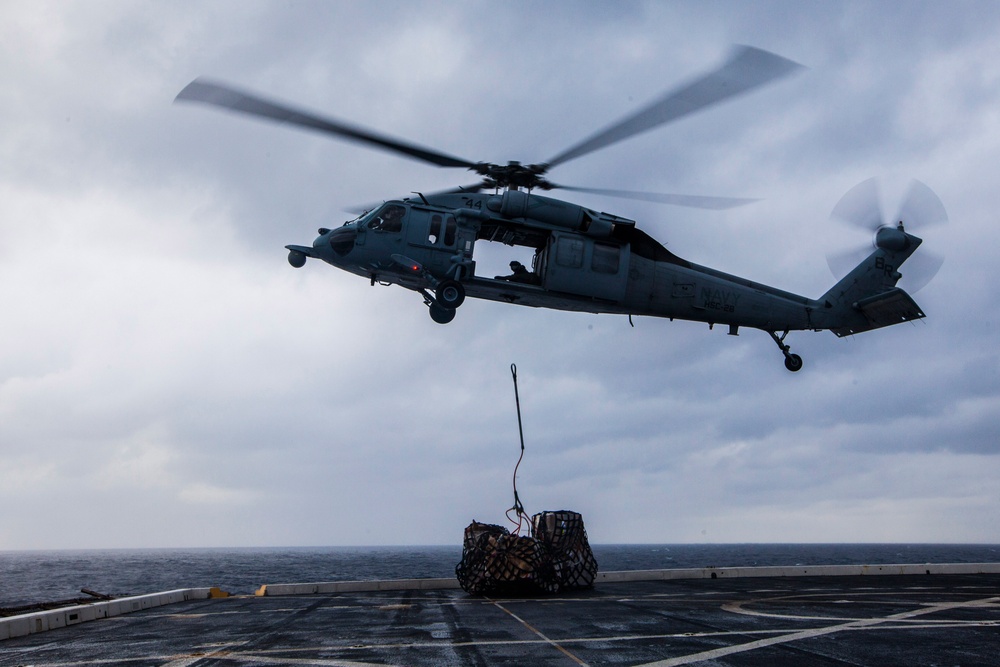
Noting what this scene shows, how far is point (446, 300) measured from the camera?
20.7 meters

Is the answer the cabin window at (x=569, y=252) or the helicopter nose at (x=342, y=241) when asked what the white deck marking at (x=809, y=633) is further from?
the helicopter nose at (x=342, y=241)

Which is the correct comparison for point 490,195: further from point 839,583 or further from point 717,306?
point 839,583

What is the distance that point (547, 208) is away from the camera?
2123 centimetres

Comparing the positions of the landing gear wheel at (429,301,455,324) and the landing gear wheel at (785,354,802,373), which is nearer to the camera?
the landing gear wheel at (429,301,455,324)

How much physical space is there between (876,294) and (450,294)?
48.1 feet

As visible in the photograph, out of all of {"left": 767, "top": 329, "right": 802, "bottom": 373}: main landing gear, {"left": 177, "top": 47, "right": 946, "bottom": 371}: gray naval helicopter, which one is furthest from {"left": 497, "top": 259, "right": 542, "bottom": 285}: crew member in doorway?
{"left": 767, "top": 329, "right": 802, "bottom": 373}: main landing gear

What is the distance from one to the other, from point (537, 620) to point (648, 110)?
10443 mm

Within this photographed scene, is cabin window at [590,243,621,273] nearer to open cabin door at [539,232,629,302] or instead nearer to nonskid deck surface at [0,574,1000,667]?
open cabin door at [539,232,629,302]

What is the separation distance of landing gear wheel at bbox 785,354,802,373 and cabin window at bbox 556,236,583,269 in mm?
7616

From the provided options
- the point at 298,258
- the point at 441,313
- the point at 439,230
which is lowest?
the point at 441,313

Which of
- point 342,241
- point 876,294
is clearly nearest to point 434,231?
point 342,241

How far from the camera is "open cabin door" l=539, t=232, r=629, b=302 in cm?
2145

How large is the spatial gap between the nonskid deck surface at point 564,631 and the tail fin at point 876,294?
9.40 meters

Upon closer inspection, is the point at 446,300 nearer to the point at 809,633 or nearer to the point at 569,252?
the point at 569,252
